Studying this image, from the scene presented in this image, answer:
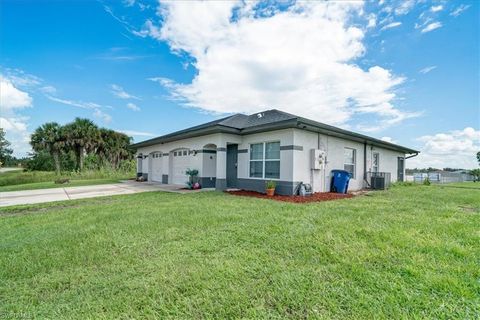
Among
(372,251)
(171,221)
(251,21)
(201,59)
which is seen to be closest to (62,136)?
(201,59)

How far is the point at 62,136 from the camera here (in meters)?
23.7

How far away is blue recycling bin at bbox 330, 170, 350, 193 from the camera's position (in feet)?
34.4

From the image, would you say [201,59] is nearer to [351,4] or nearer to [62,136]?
[351,4]

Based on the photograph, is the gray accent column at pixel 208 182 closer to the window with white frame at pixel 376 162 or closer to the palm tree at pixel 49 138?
the window with white frame at pixel 376 162

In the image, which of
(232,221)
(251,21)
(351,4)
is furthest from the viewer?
(251,21)

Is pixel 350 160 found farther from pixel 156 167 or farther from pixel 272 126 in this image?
pixel 156 167

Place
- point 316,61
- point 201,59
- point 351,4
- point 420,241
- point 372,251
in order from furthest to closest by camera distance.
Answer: point 201,59, point 316,61, point 351,4, point 420,241, point 372,251

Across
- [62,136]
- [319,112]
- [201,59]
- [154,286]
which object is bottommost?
[154,286]

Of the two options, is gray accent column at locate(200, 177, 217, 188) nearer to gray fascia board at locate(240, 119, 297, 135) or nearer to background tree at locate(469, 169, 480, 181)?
gray fascia board at locate(240, 119, 297, 135)

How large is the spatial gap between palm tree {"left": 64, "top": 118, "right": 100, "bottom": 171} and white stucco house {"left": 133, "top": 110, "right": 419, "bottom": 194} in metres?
14.4

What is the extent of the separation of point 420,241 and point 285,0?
904 cm

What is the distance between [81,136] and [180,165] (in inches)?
671

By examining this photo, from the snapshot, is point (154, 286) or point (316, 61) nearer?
point (154, 286)

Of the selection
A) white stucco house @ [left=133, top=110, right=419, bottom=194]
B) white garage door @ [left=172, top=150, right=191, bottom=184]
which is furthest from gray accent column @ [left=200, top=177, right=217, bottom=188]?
white garage door @ [left=172, top=150, right=191, bottom=184]
